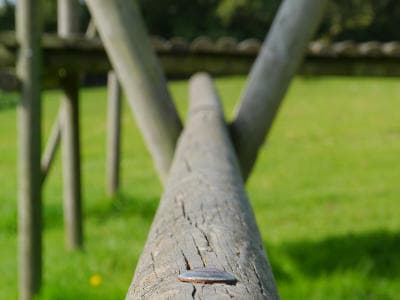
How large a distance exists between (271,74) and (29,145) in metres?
1.59

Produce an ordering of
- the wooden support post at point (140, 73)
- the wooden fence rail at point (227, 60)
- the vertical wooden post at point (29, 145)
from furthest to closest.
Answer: the wooden fence rail at point (227, 60), the vertical wooden post at point (29, 145), the wooden support post at point (140, 73)

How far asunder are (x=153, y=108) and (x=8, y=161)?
8.19 meters

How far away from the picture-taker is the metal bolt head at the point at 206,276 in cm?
92

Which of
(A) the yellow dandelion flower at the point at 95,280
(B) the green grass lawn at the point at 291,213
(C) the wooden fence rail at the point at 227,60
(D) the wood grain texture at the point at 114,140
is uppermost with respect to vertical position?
(C) the wooden fence rail at the point at 227,60

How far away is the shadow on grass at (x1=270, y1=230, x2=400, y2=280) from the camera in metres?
4.17

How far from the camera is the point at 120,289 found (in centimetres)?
368

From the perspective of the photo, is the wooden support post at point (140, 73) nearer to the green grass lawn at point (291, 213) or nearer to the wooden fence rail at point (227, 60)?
the green grass lawn at point (291, 213)

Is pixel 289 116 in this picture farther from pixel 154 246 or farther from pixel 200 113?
pixel 154 246

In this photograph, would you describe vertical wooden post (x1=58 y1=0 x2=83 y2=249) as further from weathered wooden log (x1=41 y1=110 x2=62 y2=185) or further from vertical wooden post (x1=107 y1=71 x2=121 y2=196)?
vertical wooden post (x1=107 y1=71 x2=121 y2=196)

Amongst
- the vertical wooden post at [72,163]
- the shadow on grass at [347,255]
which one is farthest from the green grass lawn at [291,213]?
the vertical wooden post at [72,163]

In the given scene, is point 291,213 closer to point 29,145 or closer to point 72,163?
point 72,163

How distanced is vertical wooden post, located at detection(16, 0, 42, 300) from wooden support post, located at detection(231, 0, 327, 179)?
1.45 meters

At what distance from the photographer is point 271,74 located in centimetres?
276

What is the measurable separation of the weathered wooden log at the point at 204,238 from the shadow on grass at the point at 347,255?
2365 mm
